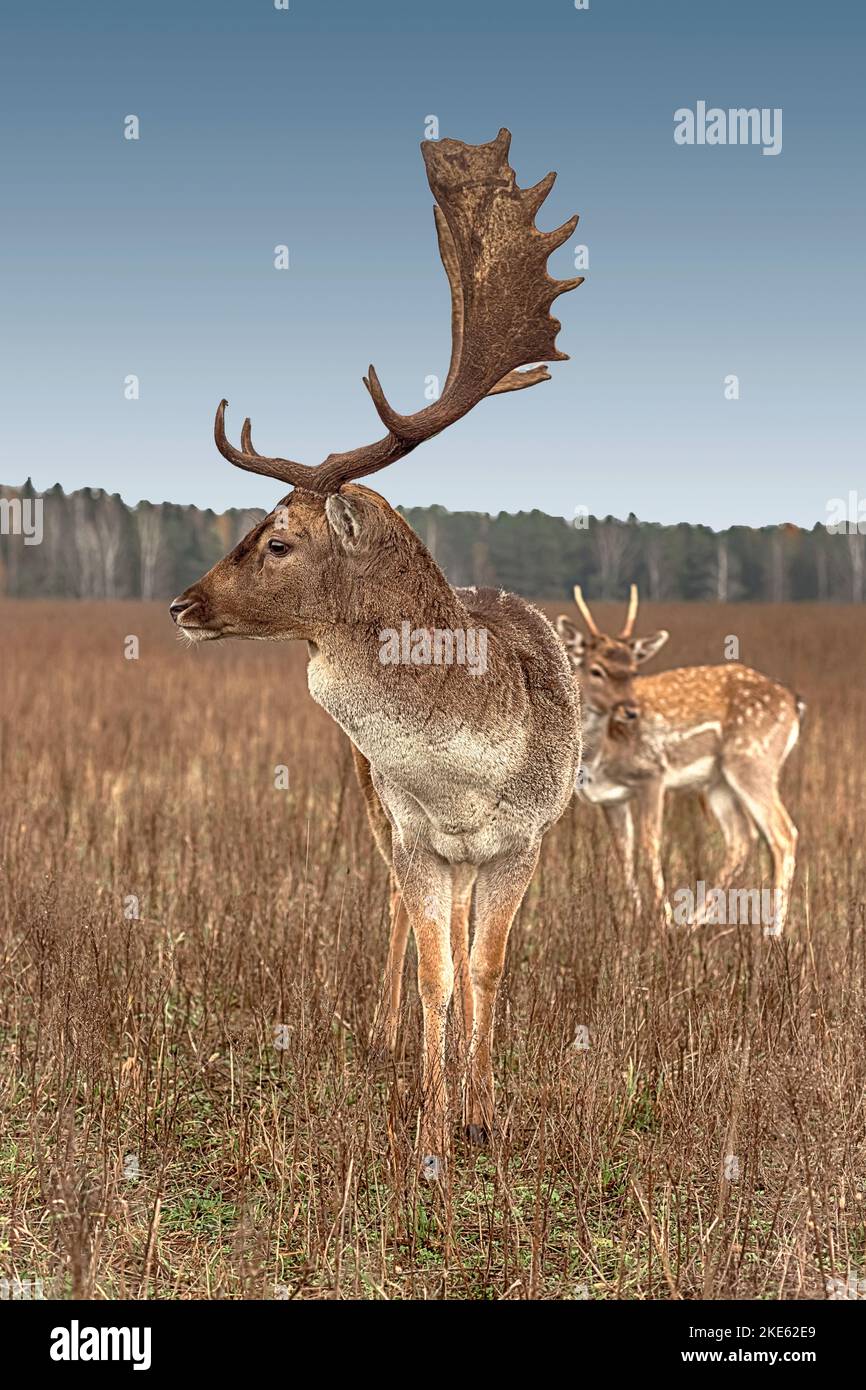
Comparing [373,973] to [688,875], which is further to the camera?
[688,875]

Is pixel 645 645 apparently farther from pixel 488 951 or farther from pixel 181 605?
pixel 181 605

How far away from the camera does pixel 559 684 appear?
4152 mm

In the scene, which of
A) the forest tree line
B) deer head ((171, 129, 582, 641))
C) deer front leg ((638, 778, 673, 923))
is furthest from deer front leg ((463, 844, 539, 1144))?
the forest tree line

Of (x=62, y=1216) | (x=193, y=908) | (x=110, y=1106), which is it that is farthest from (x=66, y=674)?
(x=62, y=1216)

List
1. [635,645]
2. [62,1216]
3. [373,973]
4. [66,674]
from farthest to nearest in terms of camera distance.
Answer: [66,674]
[635,645]
[373,973]
[62,1216]

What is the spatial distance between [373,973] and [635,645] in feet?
13.3

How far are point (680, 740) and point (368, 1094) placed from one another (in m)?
5.19

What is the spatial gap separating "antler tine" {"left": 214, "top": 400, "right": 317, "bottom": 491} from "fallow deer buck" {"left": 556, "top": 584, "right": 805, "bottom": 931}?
4.15 metres

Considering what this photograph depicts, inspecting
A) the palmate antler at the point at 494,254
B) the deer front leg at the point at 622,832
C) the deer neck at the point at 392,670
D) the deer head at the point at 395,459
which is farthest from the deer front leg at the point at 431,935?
the deer front leg at the point at 622,832

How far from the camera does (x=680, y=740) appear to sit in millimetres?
8367

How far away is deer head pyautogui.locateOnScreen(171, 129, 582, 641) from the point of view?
358 centimetres

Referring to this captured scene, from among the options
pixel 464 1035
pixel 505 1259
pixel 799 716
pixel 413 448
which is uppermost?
pixel 413 448

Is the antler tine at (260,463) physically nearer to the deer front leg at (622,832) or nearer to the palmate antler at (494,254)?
the palmate antler at (494,254)

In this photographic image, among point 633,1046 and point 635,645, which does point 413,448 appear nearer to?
point 633,1046
